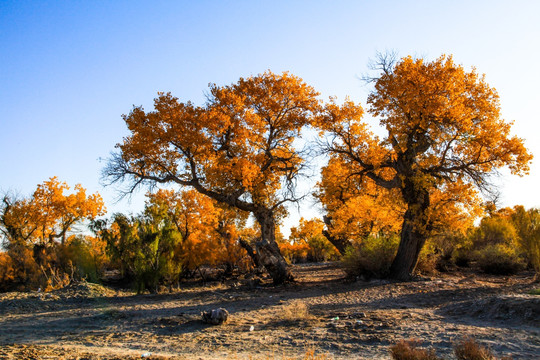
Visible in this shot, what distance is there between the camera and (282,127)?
55.3 ft

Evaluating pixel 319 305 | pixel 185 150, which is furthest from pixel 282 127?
pixel 319 305

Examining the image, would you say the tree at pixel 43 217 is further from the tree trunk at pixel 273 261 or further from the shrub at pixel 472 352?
the shrub at pixel 472 352

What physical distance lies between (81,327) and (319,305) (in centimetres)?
554

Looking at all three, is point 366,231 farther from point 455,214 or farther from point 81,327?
point 81,327

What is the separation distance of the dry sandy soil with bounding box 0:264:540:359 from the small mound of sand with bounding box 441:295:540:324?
2 cm

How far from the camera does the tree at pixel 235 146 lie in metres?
15.2

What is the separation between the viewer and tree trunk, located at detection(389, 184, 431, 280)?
1384 cm

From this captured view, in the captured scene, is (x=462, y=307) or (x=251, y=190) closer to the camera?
(x=462, y=307)

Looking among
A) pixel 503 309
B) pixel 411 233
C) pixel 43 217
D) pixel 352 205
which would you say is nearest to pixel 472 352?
pixel 503 309

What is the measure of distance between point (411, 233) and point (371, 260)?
179 centimetres

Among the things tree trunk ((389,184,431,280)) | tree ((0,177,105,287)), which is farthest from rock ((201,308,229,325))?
tree ((0,177,105,287))

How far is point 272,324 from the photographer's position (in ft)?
25.5

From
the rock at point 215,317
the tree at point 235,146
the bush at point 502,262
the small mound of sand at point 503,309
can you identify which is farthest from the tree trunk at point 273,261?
the bush at point 502,262

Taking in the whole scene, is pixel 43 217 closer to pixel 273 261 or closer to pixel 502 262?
pixel 273 261
